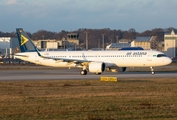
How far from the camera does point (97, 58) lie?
174 ft

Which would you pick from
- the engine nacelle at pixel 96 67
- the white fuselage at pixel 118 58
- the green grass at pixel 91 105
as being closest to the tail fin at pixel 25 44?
the white fuselage at pixel 118 58

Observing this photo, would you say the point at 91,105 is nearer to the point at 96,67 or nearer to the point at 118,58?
the point at 96,67

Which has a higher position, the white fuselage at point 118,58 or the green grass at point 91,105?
the white fuselage at point 118,58

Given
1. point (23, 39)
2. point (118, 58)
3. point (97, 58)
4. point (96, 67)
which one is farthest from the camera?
point (23, 39)

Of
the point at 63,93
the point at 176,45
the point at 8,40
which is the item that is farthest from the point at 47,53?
the point at 8,40

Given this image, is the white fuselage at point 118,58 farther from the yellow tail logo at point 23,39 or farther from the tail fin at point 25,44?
the yellow tail logo at point 23,39

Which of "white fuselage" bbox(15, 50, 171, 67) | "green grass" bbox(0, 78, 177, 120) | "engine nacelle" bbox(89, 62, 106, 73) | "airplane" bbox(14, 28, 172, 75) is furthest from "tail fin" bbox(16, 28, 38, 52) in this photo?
"green grass" bbox(0, 78, 177, 120)

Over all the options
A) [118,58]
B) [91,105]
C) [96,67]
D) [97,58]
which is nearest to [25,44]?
[97,58]

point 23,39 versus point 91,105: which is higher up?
point 23,39

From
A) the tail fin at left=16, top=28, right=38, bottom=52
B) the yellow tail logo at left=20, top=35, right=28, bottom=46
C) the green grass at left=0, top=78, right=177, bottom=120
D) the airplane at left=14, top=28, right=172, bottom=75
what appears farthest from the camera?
the yellow tail logo at left=20, top=35, right=28, bottom=46

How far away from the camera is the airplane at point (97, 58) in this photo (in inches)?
1991

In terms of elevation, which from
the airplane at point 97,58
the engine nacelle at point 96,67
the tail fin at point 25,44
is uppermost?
the tail fin at point 25,44

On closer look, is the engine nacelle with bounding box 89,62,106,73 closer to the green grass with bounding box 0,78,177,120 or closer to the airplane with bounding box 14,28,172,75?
the airplane with bounding box 14,28,172,75

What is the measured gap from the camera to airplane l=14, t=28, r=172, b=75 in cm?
5056
